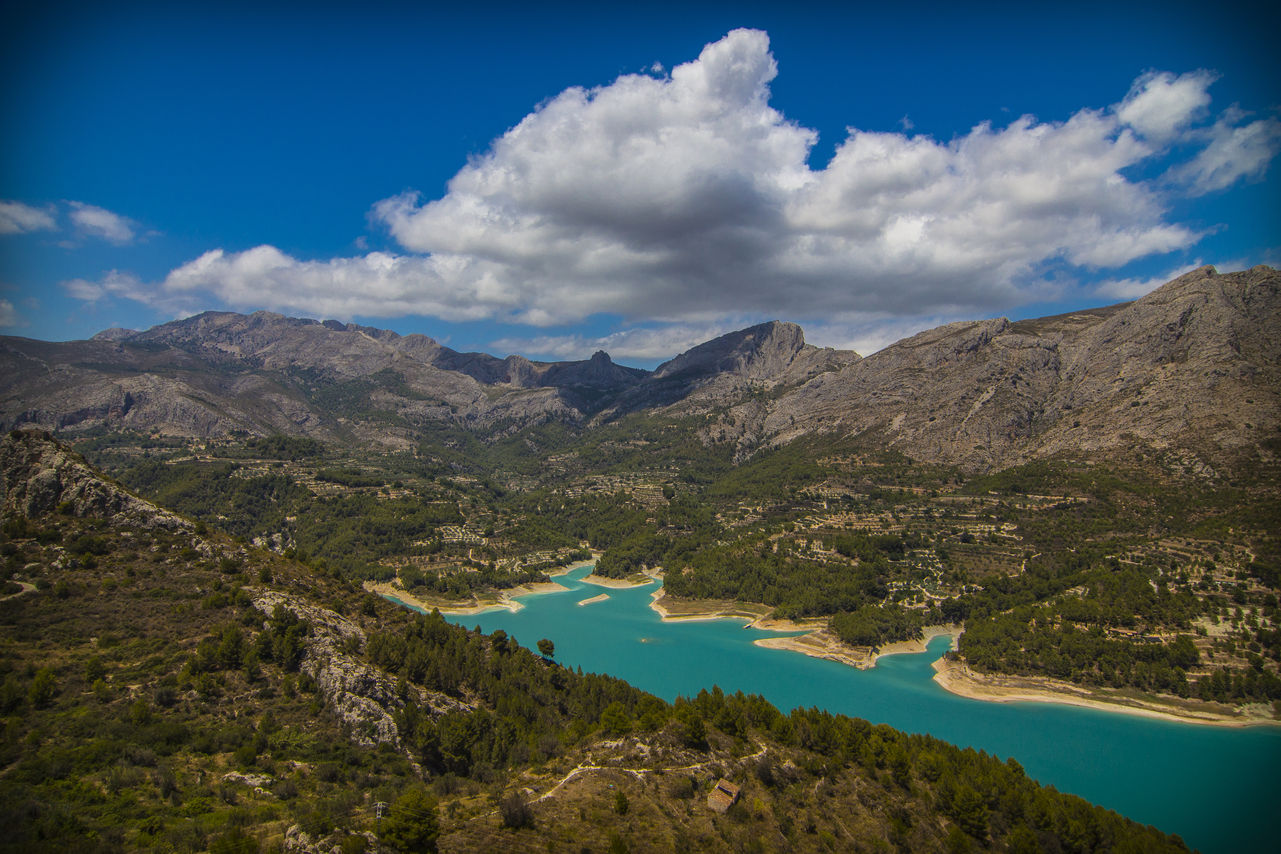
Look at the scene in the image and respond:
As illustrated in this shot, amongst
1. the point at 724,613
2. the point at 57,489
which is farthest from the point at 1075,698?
the point at 57,489

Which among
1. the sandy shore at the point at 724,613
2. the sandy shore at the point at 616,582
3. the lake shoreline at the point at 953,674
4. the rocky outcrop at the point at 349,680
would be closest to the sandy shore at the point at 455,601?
the sandy shore at the point at 616,582

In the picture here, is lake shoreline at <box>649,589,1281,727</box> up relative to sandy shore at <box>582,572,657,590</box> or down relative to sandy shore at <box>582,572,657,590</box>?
up

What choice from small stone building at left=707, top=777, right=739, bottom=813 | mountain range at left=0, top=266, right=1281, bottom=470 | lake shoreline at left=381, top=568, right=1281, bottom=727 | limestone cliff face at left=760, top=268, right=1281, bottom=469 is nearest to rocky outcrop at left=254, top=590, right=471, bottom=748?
small stone building at left=707, top=777, right=739, bottom=813

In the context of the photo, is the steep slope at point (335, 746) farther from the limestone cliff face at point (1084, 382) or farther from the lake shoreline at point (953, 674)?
the limestone cliff face at point (1084, 382)

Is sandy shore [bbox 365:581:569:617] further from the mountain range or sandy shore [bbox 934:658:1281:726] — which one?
the mountain range

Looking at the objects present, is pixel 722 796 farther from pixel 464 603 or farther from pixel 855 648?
pixel 464 603

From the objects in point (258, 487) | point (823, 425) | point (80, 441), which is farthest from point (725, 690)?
point (80, 441)
